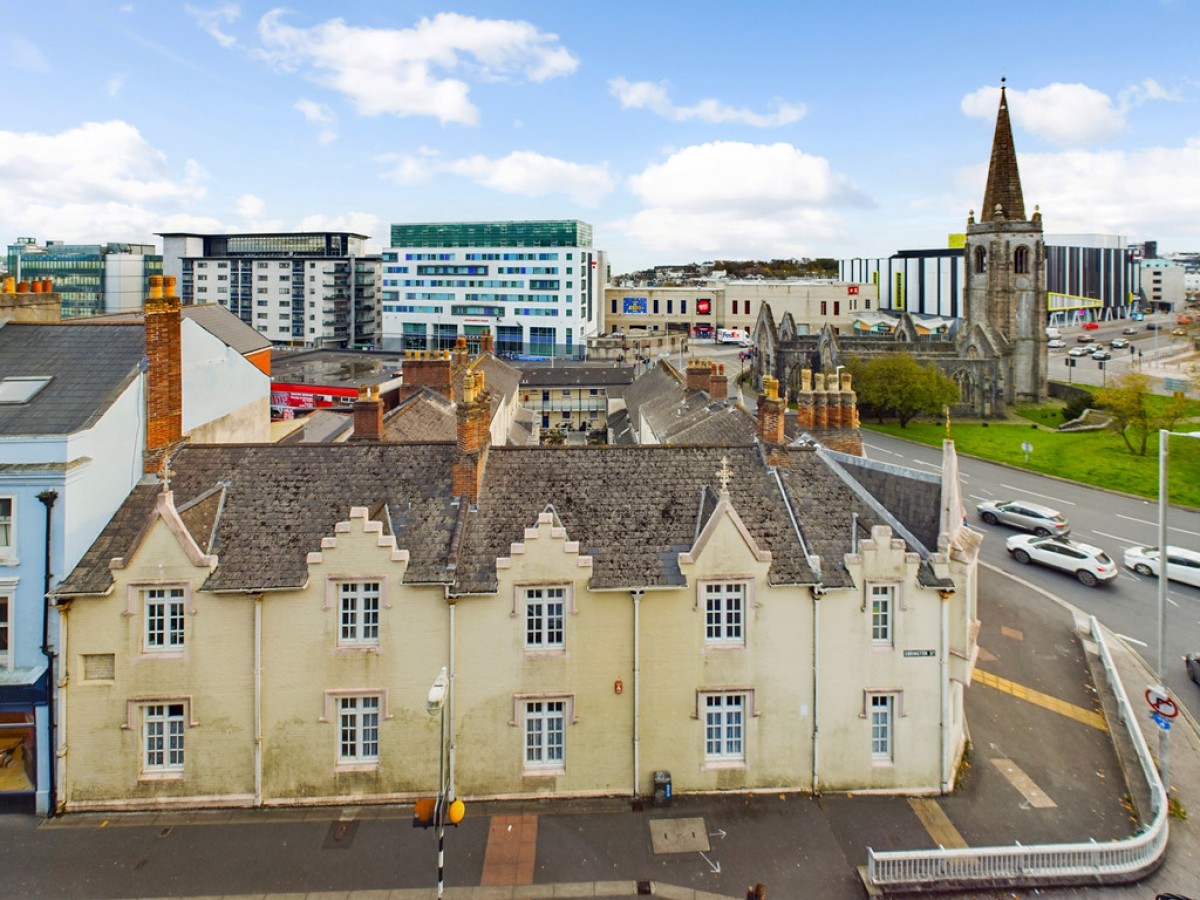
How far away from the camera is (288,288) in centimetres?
15600

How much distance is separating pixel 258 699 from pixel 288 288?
152 m

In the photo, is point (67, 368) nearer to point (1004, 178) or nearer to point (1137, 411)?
point (1137, 411)

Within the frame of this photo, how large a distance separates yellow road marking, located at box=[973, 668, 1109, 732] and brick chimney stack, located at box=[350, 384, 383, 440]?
77.6 feet

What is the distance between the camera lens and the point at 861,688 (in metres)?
20.1

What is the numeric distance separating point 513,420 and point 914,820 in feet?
145

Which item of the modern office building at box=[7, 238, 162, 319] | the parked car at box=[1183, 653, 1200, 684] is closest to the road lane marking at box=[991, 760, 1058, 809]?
the parked car at box=[1183, 653, 1200, 684]

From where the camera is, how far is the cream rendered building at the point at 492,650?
19.0 metres

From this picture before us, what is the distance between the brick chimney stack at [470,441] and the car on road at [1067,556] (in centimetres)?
3020

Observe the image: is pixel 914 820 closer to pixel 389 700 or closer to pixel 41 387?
pixel 389 700

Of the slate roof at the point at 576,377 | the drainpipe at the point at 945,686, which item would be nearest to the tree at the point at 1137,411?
the slate roof at the point at 576,377

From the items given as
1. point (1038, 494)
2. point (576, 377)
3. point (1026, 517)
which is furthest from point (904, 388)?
point (1026, 517)

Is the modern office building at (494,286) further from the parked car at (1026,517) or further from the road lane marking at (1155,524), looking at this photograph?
the road lane marking at (1155,524)

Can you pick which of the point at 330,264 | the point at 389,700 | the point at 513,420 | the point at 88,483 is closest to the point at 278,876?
the point at 389,700

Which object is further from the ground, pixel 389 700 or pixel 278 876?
pixel 389 700
